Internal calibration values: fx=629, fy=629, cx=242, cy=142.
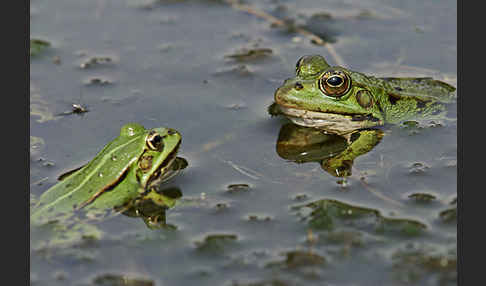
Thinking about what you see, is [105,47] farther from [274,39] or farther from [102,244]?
[102,244]

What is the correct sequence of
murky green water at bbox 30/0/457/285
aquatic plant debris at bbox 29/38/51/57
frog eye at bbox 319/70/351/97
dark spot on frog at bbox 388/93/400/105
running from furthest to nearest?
aquatic plant debris at bbox 29/38/51/57, dark spot on frog at bbox 388/93/400/105, frog eye at bbox 319/70/351/97, murky green water at bbox 30/0/457/285

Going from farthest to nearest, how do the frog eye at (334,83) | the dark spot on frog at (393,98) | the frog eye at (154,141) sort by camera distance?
→ the dark spot on frog at (393,98) < the frog eye at (334,83) < the frog eye at (154,141)

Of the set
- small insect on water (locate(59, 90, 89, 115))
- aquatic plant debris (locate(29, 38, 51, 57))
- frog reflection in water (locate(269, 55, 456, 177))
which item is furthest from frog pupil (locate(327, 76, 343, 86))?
aquatic plant debris (locate(29, 38, 51, 57))

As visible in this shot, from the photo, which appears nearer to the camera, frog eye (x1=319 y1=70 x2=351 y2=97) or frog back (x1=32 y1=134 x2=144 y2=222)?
frog back (x1=32 y1=134 x2=144 y2=222)

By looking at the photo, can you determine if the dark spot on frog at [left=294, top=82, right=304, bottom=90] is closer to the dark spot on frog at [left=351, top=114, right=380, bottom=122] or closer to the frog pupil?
the frog pupil

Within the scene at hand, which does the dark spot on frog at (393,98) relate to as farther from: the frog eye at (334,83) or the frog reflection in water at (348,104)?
the frog eye at (334,83)

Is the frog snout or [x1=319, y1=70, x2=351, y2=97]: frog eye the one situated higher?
[x1=319, y1=70, x2=351, y2=97]: frog eye

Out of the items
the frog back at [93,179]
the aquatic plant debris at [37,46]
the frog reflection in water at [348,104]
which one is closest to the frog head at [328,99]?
the frog reflection in water at [348,104]

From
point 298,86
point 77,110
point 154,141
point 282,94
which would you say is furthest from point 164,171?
point 77,110

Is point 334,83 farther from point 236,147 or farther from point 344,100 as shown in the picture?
point 236,147
